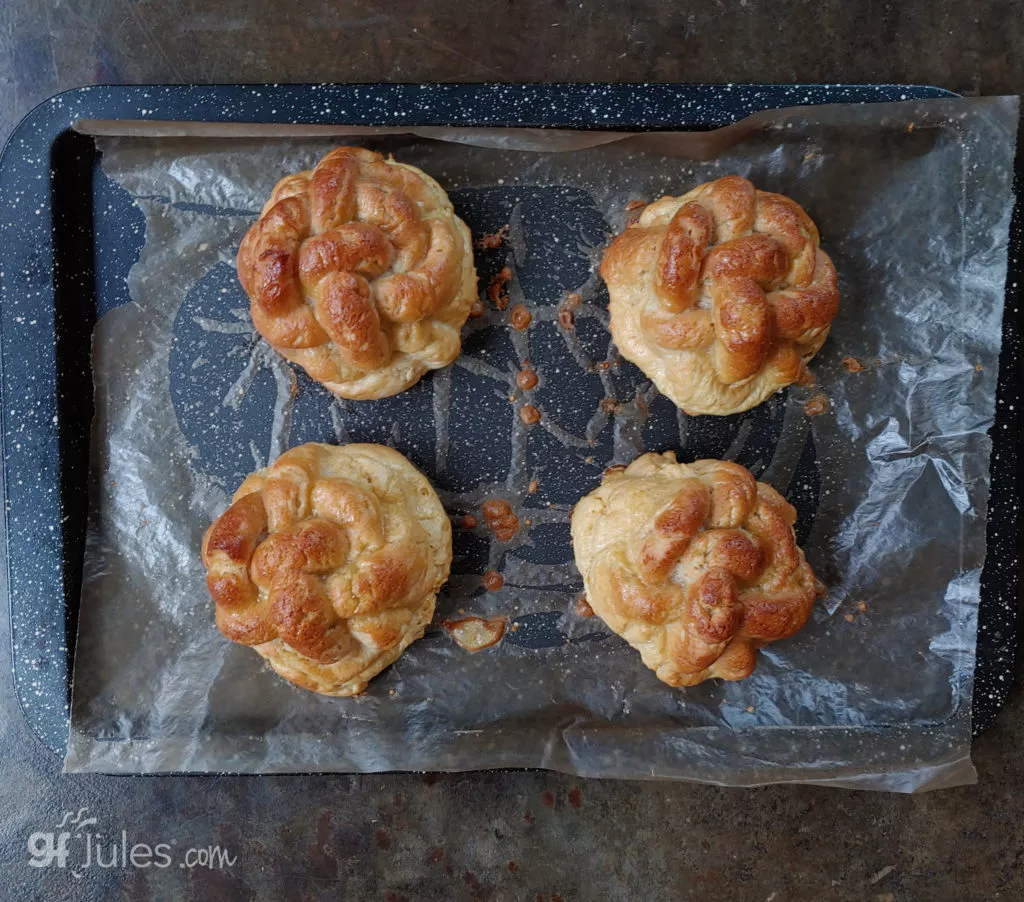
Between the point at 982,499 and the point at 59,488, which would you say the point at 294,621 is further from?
the point at 982,499

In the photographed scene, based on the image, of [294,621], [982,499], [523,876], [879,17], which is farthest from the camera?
[523,876]

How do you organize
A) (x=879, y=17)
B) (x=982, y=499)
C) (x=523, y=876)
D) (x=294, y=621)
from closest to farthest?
(x=294, y=621) → (x=982, y=499) → (x=879, y=17) → (x=523, y=876)

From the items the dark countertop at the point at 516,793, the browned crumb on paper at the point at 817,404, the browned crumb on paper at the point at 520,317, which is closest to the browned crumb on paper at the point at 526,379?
the browned crumb on paper at the point at 520,317

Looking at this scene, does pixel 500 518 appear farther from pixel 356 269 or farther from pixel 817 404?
pixel 817 404

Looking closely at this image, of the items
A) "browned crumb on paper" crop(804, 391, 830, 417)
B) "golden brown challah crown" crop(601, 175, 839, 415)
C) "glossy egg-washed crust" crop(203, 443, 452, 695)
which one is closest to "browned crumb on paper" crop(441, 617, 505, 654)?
"glossy egg-washed crust" crop(203, 443, 452, 695)

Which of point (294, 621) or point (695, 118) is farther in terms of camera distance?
point (695, 118)

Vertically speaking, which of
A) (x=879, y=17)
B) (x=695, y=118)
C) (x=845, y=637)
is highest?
(x=879, y=17)

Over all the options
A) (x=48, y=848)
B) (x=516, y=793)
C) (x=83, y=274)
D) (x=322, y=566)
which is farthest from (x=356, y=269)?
(x=48, y=848)

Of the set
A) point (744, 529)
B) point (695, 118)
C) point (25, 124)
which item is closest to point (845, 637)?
point (744, 529)
